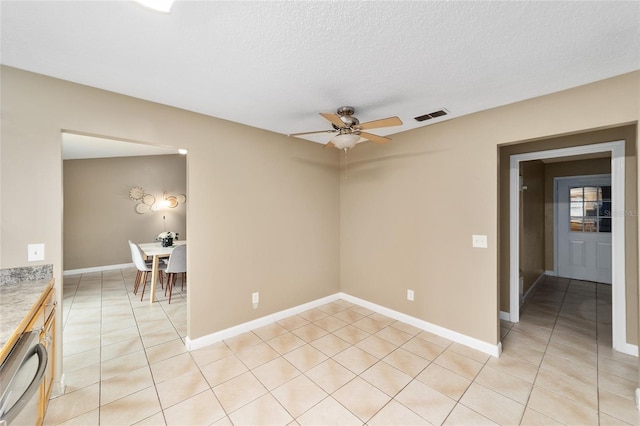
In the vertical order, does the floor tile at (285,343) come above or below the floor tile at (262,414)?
above

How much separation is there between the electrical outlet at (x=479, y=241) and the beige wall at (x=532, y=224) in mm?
1653

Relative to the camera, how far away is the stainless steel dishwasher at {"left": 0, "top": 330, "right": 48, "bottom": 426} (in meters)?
0.97

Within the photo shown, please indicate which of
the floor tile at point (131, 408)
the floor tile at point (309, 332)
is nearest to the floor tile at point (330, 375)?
the floor tile at point (309, 332)

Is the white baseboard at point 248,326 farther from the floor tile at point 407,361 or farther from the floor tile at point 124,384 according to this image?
the floor tile at point 407,361

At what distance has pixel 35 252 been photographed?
1859 mm

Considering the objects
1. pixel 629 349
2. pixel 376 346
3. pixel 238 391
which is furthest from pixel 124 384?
pixel 629 349

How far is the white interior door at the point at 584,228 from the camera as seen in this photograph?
4.60 m

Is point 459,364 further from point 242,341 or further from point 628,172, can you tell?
point 628,172

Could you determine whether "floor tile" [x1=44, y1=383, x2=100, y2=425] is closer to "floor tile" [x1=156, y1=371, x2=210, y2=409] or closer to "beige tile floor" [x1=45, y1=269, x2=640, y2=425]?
"beige tile floor" [x1=45, y1=269, x2=640, y2=425]

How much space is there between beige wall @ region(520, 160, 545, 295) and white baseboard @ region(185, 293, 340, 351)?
306 centimetres

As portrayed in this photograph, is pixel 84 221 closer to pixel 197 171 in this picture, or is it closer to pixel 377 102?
pixel 197 171

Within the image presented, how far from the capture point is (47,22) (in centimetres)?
137

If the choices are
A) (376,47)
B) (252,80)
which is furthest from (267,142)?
A: (376,47)

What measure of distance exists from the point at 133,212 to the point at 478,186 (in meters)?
7.23
